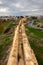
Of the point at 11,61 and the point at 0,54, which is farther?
the point at 0,54

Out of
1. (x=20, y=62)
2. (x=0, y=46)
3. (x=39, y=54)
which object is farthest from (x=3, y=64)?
(x=0, y=46)

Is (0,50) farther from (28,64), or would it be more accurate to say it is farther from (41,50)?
(28,64)

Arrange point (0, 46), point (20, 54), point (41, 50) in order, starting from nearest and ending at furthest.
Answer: point (20, 54) → point (41, 50) → point (0, 46)

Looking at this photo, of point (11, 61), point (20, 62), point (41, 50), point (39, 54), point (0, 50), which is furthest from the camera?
point (0, 50)

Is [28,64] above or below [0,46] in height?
above

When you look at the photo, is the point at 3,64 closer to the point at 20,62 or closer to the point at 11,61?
the point at 20,62

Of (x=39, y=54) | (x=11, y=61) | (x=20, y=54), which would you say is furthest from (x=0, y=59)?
(x=11, y=61)

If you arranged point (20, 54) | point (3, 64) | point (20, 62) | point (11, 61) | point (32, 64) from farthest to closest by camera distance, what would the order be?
point (20, 54) < point (3, 64) < point (20, 62) < point (11, 61) < point (32, 64)

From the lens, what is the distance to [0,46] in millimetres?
17125

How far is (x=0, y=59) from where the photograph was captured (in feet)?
42.4

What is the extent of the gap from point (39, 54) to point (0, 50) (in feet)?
11.3

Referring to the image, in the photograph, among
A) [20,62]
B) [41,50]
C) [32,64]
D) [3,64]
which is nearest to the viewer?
[32,64]

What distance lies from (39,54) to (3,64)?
3.01 metres

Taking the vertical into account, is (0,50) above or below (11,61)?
below
